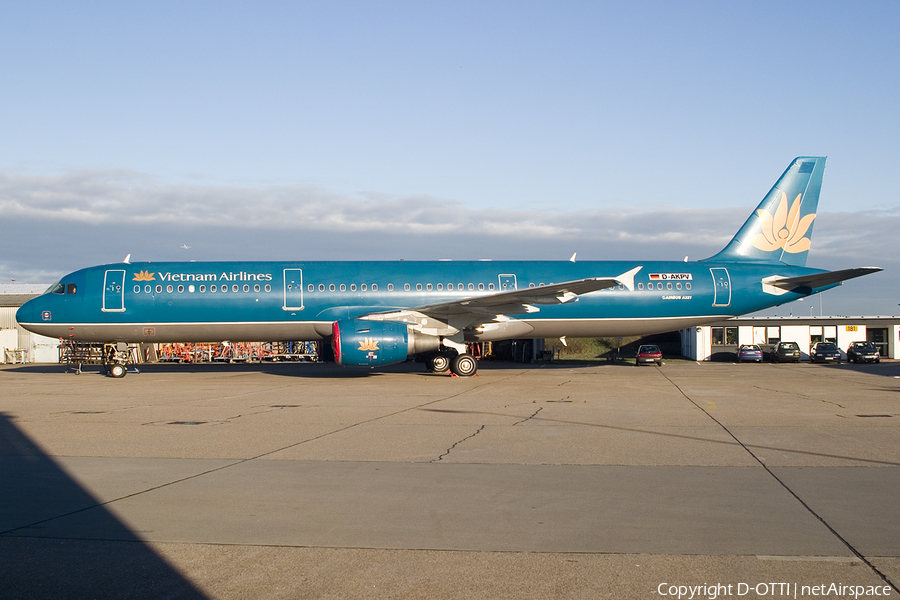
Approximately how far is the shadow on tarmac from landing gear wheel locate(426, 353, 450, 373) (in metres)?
17.1

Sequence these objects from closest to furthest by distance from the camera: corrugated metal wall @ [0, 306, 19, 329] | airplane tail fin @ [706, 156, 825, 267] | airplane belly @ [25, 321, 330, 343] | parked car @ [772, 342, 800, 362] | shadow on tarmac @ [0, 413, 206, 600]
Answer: shadow on tarmac @ [0, 413, 206, 600] < airplane belly @ [25, 321, 330, 343] < airplane tail fin @ [706, 156, 825, 267] < parked car @ [772, 342, 800, 362] < corrugated metal wall @ [0, 306, 19, 329]

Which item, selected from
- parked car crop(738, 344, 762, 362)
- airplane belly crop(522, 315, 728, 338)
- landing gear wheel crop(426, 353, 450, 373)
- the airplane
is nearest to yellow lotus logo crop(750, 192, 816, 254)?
the airplane

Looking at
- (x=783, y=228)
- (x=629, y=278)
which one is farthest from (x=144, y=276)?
(x=783, y=228)

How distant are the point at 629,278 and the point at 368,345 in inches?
378

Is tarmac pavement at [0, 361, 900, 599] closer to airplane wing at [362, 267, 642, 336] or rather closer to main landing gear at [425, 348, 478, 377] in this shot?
airplane wing at [362, 267, 642, 336]

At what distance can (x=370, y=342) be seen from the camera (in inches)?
796

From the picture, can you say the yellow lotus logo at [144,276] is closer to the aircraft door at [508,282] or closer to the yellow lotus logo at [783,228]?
the aircraft door at [508,282]

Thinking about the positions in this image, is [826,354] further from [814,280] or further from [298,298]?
[298,298]

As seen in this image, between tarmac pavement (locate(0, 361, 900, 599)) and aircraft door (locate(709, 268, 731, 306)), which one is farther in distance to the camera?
aircraft door (locate(709, 268, 731, 306))

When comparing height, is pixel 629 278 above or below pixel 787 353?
above

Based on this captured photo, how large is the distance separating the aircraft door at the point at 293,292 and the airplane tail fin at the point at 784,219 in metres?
15.0

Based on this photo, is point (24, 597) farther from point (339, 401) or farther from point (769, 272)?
point (769, 272)

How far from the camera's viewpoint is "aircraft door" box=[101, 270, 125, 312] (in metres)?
22.9

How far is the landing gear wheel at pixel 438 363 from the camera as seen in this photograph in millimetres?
24219
